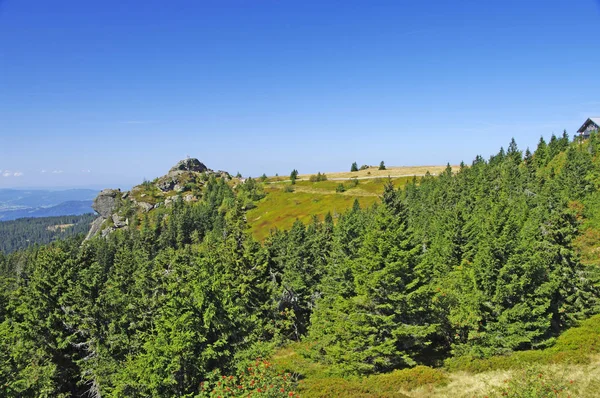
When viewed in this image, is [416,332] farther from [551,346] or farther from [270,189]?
[270,189]

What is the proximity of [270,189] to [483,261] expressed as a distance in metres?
173

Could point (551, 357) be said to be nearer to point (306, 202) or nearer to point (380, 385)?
point (380, 385)

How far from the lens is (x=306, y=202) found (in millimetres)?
163250

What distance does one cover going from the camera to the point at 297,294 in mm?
50375

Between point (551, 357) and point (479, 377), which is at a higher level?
point (551, 357)

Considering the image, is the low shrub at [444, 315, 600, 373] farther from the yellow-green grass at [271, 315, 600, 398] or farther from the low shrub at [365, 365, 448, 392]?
the low shrub at [365, 365, 448, 392]

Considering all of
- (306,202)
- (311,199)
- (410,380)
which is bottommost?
(410,380)

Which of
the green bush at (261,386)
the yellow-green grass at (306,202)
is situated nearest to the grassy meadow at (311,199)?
the yellow-green grass at (306,202)

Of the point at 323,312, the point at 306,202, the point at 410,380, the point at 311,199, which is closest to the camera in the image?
the point at 410,380

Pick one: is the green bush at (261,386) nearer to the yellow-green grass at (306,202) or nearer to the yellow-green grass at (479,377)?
the yellow-green grass at (479,377)

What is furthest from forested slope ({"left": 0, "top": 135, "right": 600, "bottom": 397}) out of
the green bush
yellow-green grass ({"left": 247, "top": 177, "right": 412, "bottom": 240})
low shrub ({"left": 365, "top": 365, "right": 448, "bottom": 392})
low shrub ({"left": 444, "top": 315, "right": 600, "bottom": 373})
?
yellow-green grass ({"left": 247, "top": 177, "right": 412, "bottom": 240})

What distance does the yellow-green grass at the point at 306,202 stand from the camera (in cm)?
14125

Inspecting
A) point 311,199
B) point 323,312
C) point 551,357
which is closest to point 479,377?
point 551,357

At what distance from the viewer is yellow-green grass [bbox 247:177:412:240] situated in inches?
5561
